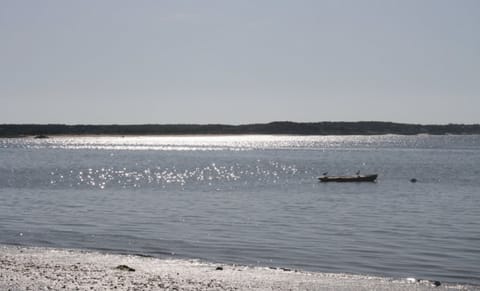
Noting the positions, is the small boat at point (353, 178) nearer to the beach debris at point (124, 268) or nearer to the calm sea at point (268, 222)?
the calm sea at point (268, 222)

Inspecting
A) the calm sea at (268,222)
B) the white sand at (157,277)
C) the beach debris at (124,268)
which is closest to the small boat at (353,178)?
the calm sea at (268,222)

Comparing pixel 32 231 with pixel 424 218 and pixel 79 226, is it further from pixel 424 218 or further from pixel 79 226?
pixel 424 218

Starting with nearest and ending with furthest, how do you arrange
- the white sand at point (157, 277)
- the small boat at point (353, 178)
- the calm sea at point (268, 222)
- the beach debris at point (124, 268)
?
the white sand at point (157, 277), the beach debris at point (124, 268), the calm sea at point (268, 222), the small boat at point (353, 178)

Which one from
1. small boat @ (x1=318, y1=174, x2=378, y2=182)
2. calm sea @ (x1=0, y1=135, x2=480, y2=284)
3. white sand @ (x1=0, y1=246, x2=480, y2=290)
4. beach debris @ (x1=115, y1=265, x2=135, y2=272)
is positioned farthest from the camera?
small boat @ (x1=318, y1=174, x2=378, y2=182)

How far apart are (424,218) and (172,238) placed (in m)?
13.3

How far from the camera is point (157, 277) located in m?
18.6

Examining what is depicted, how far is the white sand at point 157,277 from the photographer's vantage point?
1727 centimetres

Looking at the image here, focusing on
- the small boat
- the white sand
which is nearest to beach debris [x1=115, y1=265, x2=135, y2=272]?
the white sand

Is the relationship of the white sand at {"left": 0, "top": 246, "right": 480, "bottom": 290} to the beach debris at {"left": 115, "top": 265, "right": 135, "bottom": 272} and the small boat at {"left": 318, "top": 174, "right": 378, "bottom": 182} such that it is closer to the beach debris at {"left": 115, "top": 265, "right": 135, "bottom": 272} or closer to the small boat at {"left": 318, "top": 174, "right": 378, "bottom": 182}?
the beach debris at {"left": 115, "top": 265, "right": 135, "bottom": 272}

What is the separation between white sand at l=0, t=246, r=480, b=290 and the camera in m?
17.3

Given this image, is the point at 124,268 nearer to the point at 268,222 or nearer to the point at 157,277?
the point at 157,277

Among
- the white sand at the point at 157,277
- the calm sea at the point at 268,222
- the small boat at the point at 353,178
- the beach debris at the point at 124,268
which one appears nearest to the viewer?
the white sand at the point at 157,277

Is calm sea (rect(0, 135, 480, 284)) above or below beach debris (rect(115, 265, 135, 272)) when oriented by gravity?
below

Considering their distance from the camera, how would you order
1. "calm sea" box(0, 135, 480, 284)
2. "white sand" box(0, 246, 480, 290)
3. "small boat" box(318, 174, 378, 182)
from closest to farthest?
"white sand" box(0, 246, 480, 290)
"calm sea" box(0, 135, 480, 284)
"small boat" box(318, 174, 378, 182)
